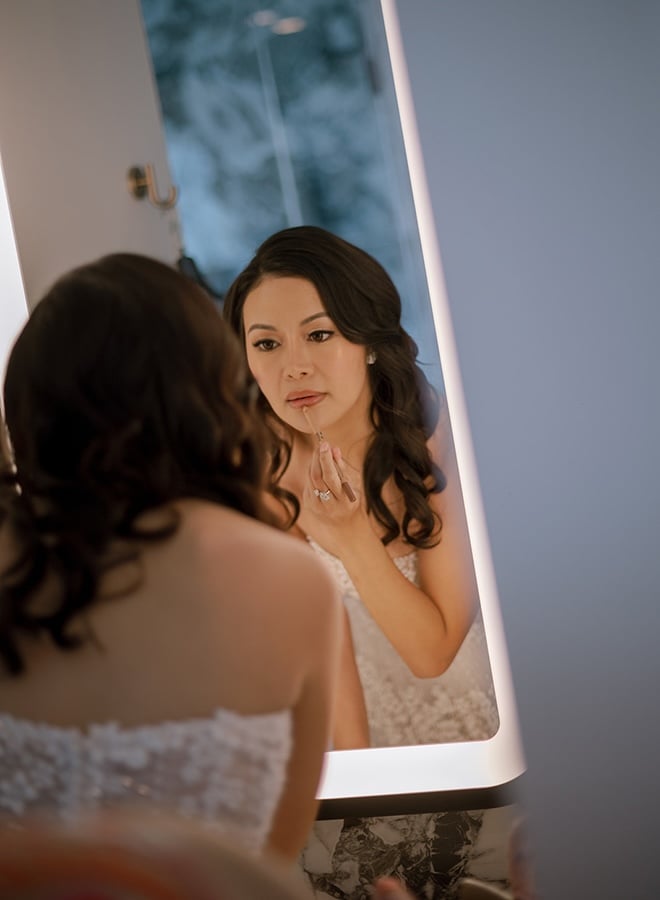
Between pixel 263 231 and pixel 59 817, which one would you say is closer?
pixel 59 817

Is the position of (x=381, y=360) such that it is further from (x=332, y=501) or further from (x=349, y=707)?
(x=349, y=707)

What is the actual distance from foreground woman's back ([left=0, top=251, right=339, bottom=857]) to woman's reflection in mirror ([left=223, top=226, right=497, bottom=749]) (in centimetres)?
52

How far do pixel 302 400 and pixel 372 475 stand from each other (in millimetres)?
184

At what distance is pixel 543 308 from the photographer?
183 cm

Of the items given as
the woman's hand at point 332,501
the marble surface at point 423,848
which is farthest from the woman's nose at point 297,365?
the marble surface at point 423,848

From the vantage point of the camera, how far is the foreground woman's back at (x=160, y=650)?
1.21 meters

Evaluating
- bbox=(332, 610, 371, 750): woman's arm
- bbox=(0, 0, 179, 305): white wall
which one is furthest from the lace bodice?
bbox=(0, 0, 179, 305): white wall

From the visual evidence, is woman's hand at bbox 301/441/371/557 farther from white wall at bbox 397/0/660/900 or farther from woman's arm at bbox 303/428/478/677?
white wall at bbox 397/0/660/900

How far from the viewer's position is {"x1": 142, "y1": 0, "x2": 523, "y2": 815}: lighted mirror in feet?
5.94

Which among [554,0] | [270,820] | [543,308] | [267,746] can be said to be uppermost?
[554,0]

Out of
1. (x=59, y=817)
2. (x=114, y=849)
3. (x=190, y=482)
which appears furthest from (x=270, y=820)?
(x=114, y=849)

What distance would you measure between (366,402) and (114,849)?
1.17m

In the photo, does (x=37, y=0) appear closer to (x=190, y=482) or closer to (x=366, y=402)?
(x=366, y=402)

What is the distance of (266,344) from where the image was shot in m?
1.79
